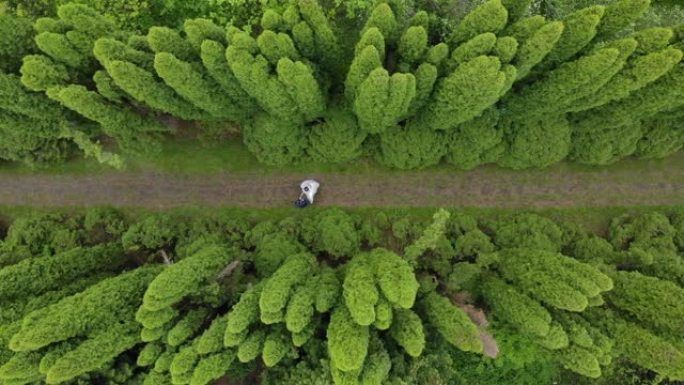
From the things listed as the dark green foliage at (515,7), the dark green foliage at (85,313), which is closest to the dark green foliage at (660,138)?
the dark green foliage at (515,7)

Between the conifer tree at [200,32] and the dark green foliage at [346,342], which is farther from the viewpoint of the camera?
the conifer tree at [200,32]

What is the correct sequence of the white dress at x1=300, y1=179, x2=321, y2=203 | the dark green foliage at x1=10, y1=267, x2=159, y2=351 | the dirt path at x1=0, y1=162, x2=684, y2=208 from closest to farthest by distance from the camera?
the dark green foliage at x1=10, y1=267, x2=159, y2=351
the white dress at x1=300, y1=179, x2=321, y2=203
the dirt path at x1=0, y1=162, x2=684, y2=208

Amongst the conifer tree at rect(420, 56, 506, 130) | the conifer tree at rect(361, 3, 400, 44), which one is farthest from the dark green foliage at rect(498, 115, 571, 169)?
the conifer tree at rect(361, 3, 400, 44)

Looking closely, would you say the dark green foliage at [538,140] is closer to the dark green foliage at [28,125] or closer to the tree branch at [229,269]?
the tree branch at [229,269]

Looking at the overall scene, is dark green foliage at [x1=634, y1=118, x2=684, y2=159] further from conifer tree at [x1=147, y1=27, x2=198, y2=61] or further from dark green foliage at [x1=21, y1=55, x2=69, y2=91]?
dark green foliage at [x1=21, y1=55, x2=69, y2=91]

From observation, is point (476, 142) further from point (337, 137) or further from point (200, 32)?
point (200, 32)

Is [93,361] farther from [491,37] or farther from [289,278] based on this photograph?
[491,37]

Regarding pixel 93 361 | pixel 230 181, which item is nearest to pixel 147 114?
pixel 230 181

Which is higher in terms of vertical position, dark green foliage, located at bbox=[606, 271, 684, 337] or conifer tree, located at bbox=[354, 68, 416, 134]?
conifer tree, located at bbox=[354, 68, 416, 134]
